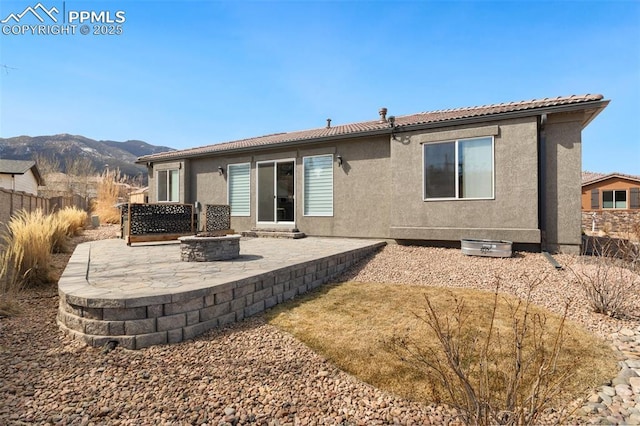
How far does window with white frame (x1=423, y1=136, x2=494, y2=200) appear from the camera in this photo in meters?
7.55

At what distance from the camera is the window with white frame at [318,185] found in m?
9.67

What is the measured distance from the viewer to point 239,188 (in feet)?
37.1

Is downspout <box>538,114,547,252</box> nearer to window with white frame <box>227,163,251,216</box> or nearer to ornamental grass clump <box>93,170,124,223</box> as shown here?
window with white frame <box>227,163,251,216</box>

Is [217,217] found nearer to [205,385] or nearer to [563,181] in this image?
[205,385]

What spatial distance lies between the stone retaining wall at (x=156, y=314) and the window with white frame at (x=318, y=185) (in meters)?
5.78

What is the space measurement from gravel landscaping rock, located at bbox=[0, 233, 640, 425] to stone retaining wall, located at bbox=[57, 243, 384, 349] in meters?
0.11

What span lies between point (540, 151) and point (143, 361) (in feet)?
28.5

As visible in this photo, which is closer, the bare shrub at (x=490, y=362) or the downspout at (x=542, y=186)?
the bare shrub at (x=490, y=362)

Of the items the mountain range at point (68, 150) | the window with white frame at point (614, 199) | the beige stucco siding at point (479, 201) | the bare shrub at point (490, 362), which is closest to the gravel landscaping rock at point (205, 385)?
the bare shrub at point (490, 362)

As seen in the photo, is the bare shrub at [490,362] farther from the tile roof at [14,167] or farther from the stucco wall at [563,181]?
the tile roof at [14,167]

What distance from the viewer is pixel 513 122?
7191 mm

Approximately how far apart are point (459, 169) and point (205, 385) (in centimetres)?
748

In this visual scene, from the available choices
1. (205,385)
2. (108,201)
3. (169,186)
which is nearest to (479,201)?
(205,385)

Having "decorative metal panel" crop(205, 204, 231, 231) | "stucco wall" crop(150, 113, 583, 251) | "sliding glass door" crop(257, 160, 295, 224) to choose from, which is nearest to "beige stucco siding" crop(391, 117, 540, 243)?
"stucco wall" crop(150, 113, 583, 251)
